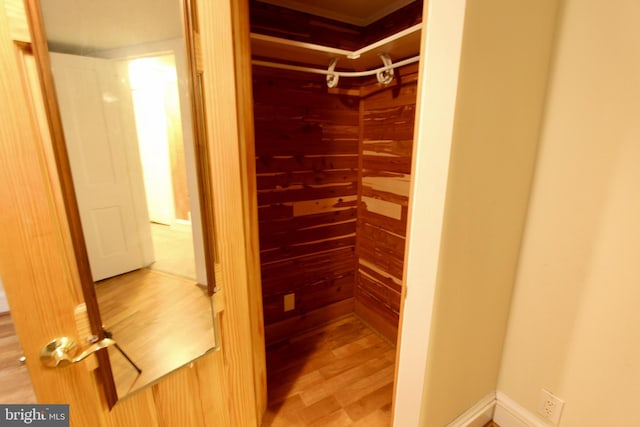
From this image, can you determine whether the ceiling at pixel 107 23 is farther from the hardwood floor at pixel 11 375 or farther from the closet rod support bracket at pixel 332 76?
the hardwood floor at pixel 11 375

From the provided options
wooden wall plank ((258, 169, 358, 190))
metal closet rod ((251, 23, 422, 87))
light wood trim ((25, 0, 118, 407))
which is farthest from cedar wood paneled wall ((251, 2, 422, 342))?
light wood trim ((25, 0, 118, 407))

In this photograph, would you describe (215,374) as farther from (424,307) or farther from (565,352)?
(565,352)

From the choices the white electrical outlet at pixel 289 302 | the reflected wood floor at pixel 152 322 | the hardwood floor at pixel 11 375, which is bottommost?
the hardwood floor at pixel 11 375

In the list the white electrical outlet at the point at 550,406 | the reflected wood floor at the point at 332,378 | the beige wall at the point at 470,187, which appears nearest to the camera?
the beige wall at the point at 470,187

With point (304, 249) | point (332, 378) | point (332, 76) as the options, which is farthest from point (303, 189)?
point (332, 378)

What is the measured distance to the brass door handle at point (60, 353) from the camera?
0.67 metres

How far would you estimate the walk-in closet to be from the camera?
1649 mm

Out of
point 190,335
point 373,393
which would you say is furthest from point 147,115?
point 373,393

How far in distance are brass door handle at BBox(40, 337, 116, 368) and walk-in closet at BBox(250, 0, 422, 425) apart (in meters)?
1.19

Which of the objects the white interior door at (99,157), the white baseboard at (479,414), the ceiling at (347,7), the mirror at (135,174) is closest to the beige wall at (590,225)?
the white baseboard at (479,414)

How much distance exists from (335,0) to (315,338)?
2.39 m

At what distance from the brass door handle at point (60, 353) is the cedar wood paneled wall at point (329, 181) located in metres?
1.24

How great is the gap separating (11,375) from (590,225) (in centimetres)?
330

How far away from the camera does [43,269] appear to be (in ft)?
→ 2.13
